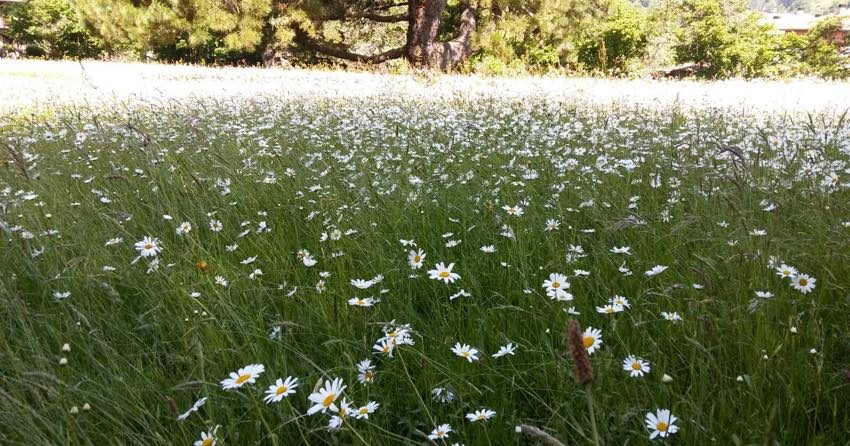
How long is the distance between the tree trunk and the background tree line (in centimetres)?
4

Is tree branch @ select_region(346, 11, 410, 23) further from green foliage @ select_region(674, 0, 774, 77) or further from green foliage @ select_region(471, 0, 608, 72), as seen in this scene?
green foliage @ select_region(674, 0, 774, 77)

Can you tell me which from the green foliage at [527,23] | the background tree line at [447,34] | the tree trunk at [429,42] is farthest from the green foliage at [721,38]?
the tree trunk at [429,42]

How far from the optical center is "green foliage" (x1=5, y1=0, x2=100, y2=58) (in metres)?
35.7

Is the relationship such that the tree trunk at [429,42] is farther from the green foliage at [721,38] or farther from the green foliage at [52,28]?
the green foliage at [52,28]

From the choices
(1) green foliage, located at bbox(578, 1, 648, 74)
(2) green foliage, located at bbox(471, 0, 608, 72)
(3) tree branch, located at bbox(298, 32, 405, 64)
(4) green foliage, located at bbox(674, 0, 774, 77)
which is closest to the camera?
(2) green foliage, located at bbox(471, 0, 608, 72)

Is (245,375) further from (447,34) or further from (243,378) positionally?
(447,34)

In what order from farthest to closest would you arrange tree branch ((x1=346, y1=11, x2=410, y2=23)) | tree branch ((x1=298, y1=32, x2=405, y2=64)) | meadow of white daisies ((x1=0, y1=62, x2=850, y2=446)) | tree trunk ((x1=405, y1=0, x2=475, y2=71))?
tree branch ((x1=298, y1=32, x2=405, y2=64))
tree branch ((x1=346, y1=11, x2=410, y2=23))
tree trunk ((x1=405, y1=0, x2=475, y2=71))
meadow of white daisies ((x1=0, y1=62, x2=850, y2=446))

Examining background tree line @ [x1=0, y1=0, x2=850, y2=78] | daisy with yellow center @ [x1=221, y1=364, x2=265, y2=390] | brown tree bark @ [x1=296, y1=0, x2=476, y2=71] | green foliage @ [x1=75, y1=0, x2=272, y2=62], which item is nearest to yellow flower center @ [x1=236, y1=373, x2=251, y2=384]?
daisy with yellow center @ [x1=221, y1=364, x2=265, y2=390]

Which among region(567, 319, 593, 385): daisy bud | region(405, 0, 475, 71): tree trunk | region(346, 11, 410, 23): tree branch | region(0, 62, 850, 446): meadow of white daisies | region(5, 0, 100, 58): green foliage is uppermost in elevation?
region(5, 0, 100, 58): green foliage

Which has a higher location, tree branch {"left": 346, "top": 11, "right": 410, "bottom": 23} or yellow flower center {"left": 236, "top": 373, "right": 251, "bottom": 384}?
tree branch {"left": 346, "top": 11, "right": 410, "bottom": 23}

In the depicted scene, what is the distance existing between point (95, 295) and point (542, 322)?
169cm

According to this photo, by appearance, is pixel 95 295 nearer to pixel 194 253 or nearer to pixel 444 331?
pixel 194 253

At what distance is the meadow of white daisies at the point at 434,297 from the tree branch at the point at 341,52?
21220 millimetres

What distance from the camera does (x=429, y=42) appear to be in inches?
833
